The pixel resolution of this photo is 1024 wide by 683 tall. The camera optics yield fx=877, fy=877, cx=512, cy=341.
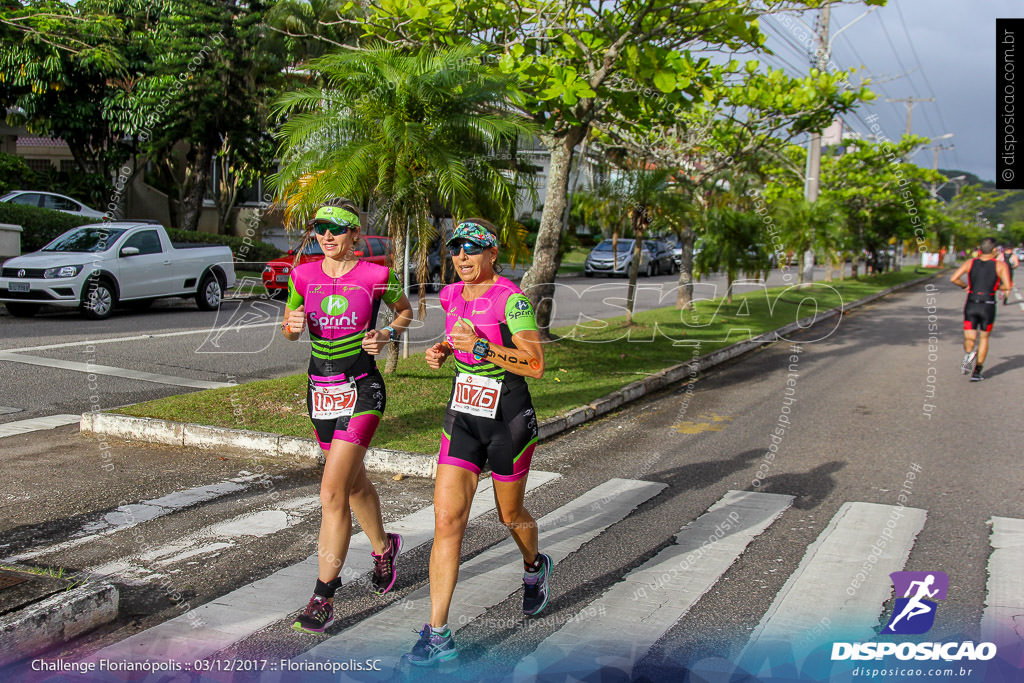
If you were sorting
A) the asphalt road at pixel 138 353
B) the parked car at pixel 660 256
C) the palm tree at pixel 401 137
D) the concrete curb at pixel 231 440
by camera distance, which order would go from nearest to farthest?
the concrete curb at pixel 231 440 → the palm tree at pixel 401 137 → the asphalt road at pixel 138 353 → the parked car at pixel 660 256

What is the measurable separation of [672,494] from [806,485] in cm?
119

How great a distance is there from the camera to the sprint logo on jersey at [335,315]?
4.44m

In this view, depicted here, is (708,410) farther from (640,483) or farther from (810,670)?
(810,670)

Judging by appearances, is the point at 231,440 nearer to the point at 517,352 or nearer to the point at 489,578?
the point at 489,578

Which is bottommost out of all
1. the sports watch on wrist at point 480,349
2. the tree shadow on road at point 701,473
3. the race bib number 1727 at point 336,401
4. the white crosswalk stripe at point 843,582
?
the tree shadow on road at point 701,473

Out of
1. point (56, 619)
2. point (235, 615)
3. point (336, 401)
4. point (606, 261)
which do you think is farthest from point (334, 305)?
point (606, 261)

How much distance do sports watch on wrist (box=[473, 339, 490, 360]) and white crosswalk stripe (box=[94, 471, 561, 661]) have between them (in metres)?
1.64

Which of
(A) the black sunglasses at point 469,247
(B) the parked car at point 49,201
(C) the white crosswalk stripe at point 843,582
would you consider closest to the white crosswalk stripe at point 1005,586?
(C) the white crosswalk stripe at point 843,582

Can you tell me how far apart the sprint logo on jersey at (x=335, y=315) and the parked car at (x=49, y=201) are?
20.8m

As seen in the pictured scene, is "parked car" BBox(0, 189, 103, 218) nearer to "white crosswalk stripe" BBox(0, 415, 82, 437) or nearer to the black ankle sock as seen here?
"white crosswalk stripe" BBox(0, 415, 82, 437)

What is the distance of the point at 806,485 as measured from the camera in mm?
7145

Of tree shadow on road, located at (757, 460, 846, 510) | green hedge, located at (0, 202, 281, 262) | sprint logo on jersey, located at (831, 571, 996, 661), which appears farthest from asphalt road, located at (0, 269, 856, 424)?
sprint logo on jersey, located at (831, 571, 996, 661)

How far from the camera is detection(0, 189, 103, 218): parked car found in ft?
73.7

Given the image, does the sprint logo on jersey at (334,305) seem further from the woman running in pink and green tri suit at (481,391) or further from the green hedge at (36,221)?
the green hedge at (36,221)
